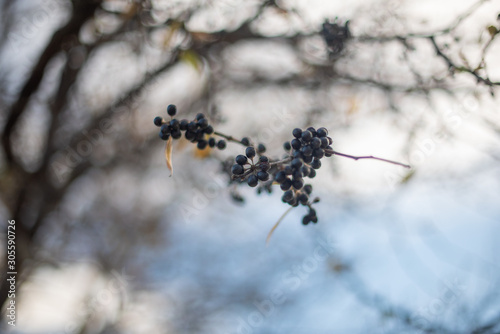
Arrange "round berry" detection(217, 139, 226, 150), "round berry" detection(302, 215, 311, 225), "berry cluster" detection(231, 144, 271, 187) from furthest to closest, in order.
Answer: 1. "round berry" detection(217, 139, 226, 150)
2. "round berry" detection(302, 215, 311, 225)
3. "berry cluster" detection(231, 144, 271, 187)

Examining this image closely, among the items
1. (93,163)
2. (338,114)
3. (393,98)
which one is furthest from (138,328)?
(393,98)

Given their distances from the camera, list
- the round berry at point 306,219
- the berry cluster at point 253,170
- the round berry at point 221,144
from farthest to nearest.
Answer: the round berry at point 221,144, the round berry at point 306,219, the berry cluster at point 253,170

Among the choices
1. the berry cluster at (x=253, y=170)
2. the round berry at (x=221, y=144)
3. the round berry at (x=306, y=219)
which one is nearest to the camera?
the berry cluster at (x=253, y=170)

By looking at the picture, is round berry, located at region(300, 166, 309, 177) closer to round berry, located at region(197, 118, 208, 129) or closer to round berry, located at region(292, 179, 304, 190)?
round berry, located at region(292, 179, 304, 190)

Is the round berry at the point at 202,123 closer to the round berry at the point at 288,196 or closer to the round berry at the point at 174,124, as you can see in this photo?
the round berry at the point at 174,124

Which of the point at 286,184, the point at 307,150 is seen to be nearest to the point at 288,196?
the point at 286,184

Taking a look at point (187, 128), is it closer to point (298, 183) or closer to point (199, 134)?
point (199, 134)

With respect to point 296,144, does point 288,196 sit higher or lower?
lower

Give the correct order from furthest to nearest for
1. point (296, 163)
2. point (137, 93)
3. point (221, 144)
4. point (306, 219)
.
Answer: point (137, 93)
point (221, 144)
point (306, 219)
point (296, 163)

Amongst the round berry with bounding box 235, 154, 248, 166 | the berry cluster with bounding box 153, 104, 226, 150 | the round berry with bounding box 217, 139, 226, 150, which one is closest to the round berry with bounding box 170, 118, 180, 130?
the berry cluster with bounding box 153, 104, 226, 150

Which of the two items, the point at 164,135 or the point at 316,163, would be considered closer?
the point at 316,163

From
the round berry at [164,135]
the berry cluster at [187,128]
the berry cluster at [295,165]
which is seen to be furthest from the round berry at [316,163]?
the round berry at [164,135]

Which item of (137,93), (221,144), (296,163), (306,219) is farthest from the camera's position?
(137,93)
